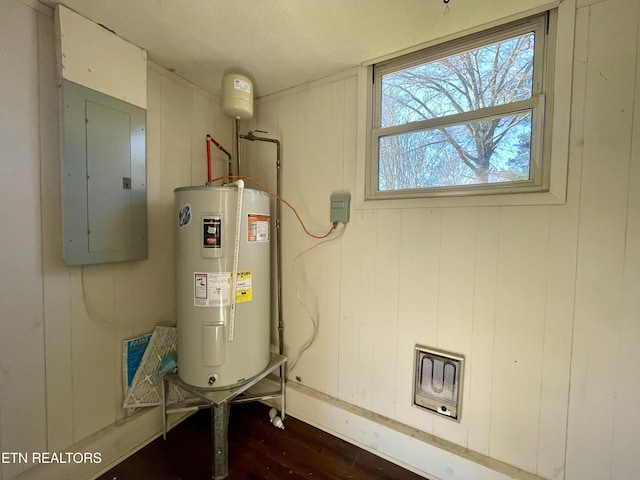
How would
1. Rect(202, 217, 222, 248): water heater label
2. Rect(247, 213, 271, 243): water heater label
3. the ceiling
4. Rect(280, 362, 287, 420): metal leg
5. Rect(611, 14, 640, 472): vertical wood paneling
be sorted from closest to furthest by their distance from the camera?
1. Rect(611, 14, 640, 472): vertical wood paneling
2. the ceiling
3. Rect(202, 217, 222, 248): water heater label
4. Rect(247, 213, 271, 243): water heater label
5. Rect(280, 362, 287, 420): metal leg

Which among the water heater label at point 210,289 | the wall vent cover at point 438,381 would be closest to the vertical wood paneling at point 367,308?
the wall vent cover at point 438,381

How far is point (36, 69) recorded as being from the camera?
1046 mm

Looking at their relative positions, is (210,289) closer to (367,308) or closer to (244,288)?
(244,288)

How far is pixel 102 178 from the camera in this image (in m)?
1.20

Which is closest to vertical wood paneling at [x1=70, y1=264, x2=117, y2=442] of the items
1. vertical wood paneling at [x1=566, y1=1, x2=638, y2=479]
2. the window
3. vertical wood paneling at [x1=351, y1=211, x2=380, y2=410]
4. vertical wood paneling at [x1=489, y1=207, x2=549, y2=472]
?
vertical wood paneling at [x1=351, y1=211, x2=380, y2=410]

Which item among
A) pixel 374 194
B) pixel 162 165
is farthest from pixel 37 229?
pixel 374 194

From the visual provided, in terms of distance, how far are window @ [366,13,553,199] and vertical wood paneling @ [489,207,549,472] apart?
0.18 m

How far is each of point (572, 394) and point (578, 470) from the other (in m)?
0.30

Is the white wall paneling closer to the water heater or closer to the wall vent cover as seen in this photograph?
the wall vent cover

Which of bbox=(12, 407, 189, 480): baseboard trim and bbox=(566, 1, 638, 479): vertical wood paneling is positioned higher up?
bbox=(566, 1, 638, 479): vertical wood paneling

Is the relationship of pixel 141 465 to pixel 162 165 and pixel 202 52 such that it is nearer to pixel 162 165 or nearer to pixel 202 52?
pixel 162 165

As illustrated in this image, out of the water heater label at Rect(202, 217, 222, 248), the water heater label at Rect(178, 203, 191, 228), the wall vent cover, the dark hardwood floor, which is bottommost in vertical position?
the dark hardwood floor

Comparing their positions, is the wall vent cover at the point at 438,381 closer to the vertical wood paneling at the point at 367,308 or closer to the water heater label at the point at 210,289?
the vertical wood paneling at the point at 367,308

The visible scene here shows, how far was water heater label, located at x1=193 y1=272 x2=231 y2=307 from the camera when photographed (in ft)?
3.94
